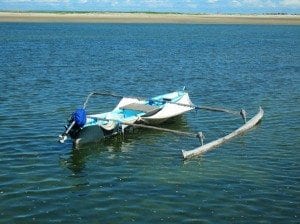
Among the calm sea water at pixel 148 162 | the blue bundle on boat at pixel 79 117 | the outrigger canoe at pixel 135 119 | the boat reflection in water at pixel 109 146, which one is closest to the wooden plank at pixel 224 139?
the outrigger canoe at pixel 135 119

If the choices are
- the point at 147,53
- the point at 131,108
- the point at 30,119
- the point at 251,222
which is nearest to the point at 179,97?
the point at 131,108

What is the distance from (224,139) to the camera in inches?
936

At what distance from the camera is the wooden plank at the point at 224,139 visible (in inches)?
841

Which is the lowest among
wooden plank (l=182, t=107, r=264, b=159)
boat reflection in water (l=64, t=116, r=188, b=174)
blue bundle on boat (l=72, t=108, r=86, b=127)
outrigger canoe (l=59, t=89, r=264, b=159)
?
boat reflection in water (l=64, t=116, r=188, b=174)

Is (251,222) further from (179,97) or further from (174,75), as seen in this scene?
(174,75)

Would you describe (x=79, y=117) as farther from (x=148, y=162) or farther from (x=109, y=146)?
(x=148, y=162)

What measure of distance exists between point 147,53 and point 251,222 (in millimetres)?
52117

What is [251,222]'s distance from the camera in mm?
15359

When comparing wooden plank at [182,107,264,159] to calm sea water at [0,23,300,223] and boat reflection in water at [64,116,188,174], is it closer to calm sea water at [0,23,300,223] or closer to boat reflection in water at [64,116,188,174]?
calm sea water at [0,23,300,223]

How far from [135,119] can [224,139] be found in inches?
186

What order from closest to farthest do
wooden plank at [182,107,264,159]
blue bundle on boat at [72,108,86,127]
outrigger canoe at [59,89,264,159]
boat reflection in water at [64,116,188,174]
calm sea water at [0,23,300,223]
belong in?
calm sea water at [0,23,300,223], boat reflection in water at [64,116,188,174], wooden plank at [182,107,264,159], blue bundle on boat at [72,108,86,127], outrigger canoe at [59,89,264,159]

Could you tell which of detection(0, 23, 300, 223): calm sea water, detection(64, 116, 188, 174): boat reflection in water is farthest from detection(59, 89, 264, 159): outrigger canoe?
detection(0, 23, 300, 223): calm sea water

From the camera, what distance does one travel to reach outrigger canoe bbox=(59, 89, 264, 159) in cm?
2219

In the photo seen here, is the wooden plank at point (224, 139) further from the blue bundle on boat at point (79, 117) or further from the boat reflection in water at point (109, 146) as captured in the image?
the blue bundle on boat at point (79, 117)
